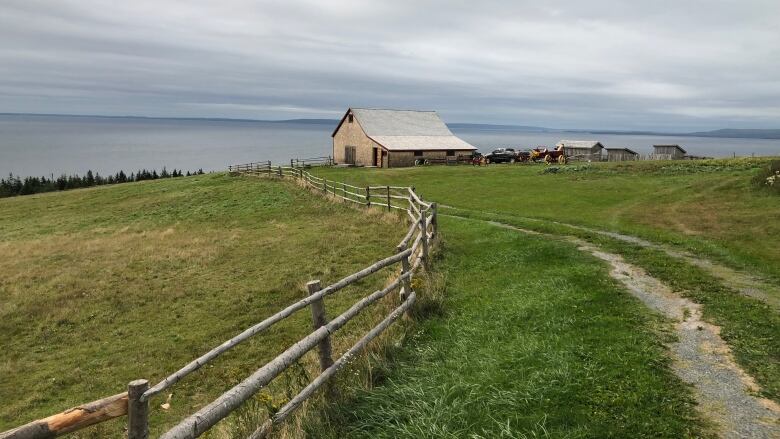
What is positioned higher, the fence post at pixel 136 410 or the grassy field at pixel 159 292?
the fence post at pixel 136 410

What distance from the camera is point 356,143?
5800 centimetres

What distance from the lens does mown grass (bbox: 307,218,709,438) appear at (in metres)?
5.62

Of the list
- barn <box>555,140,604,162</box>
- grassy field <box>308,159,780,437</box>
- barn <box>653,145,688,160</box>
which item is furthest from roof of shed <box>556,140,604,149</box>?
grassy field <box>308,159,780,437</box>

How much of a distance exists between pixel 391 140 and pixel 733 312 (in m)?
47.9

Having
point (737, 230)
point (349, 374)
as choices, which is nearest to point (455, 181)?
point (737, 230)

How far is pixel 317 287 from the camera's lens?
6.89 meters

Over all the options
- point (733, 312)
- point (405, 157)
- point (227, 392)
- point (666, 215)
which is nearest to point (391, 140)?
point (405, 157)

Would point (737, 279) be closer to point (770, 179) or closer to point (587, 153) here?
point (770, 179)

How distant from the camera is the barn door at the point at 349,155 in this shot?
193 ft

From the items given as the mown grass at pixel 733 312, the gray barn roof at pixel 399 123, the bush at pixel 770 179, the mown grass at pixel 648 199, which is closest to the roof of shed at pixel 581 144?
the gray barn roof at pixel 399 123

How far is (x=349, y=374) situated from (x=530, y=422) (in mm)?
2496

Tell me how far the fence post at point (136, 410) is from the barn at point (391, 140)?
49268 mm

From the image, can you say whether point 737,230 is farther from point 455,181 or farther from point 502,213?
point 455,181

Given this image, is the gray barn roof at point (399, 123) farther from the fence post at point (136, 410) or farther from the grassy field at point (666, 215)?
the fence post at point (136, 410)
